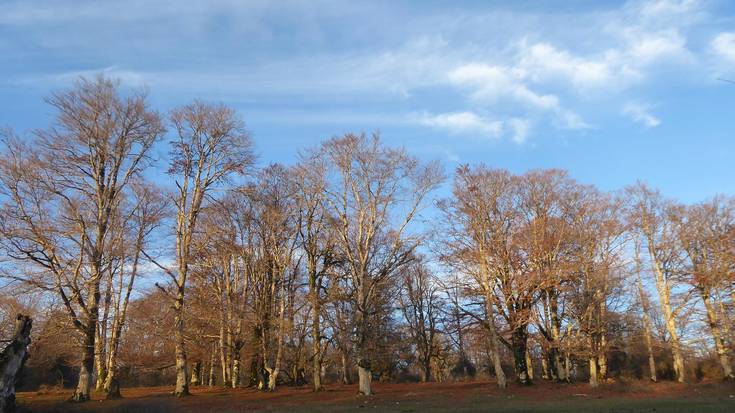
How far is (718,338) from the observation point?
35938mm

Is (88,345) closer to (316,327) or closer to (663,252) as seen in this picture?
(316,327)

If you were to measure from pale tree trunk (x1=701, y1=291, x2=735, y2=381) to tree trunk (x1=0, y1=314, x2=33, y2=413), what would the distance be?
4097cm

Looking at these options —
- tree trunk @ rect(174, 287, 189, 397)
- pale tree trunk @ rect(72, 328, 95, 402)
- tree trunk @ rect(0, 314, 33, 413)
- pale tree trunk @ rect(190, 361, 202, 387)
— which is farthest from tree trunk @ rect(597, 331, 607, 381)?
pale tree trunk @ rect(190, 361, 202, 387)

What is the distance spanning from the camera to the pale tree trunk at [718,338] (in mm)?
35831

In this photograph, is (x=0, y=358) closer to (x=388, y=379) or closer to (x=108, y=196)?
(x=108, y=196)

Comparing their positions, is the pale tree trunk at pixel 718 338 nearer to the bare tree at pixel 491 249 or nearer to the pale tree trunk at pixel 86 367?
the bare tree at pixel 491 249

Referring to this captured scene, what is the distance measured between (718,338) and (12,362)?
137ft

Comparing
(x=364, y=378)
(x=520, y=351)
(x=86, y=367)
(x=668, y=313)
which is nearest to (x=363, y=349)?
(x=364, y=378)

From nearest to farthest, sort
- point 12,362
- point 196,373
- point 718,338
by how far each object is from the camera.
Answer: point 12,362 → point 718,338 → point 196,373

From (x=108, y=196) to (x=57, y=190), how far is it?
2112 mm

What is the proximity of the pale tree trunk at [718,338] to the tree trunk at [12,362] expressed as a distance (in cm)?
4097

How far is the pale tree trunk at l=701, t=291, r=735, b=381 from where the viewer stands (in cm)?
3583

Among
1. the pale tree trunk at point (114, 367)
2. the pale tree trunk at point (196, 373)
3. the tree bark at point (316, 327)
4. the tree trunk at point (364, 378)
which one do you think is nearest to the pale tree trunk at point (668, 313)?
the tree trunk at point (364, 378)

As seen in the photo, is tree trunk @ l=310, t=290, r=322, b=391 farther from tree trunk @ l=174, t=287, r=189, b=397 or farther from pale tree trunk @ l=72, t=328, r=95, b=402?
pale tree trunk @ l=72, t=328, r=95, b=402
